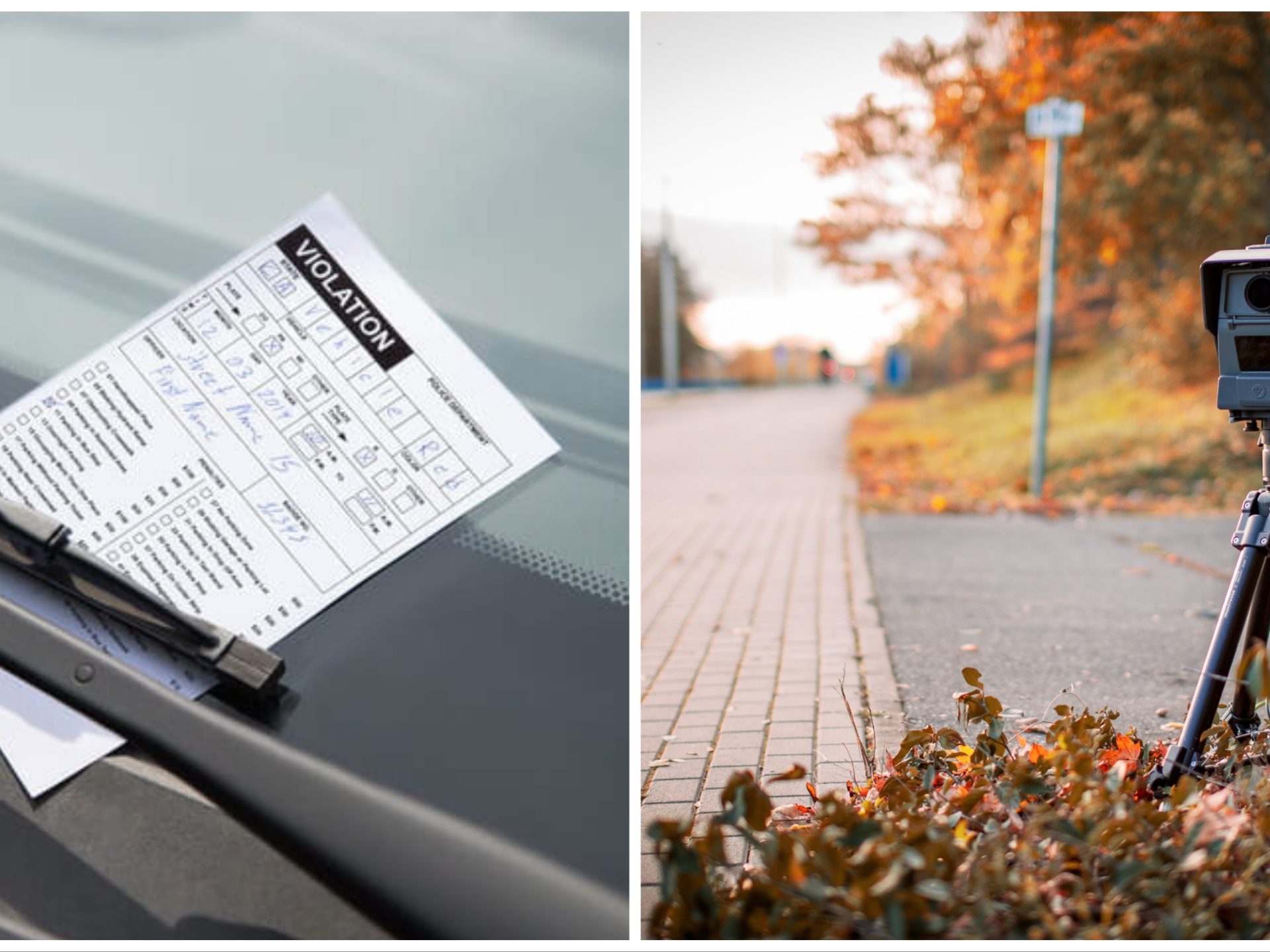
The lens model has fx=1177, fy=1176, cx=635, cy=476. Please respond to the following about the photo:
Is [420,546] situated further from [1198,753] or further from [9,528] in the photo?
[1198,753]

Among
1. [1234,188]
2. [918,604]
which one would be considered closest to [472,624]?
[918,604]

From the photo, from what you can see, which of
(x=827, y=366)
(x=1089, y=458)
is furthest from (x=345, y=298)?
(x=827, y=366)

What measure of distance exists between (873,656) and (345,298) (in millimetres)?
4127

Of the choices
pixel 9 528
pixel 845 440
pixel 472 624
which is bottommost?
pixel 845 440

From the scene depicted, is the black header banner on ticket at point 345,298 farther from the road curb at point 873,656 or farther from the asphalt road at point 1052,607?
the asphalt road at point 1052,607

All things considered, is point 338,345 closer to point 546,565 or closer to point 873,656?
point 546,565

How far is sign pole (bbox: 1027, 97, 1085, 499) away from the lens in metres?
10.2

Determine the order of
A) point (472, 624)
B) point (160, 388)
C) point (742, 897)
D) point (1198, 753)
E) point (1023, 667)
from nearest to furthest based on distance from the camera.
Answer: point (472, 624)
point (160, 388)
point (742, 897)
point (1198, 753)
point (1023, 667)

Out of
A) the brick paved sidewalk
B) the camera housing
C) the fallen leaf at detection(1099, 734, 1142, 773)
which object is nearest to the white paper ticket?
the brick paved sidewalk

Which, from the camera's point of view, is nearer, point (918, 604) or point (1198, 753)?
point (1198, 753)

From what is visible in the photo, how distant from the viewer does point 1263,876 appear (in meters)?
2.14

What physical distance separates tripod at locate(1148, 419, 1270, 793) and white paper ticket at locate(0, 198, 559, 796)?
1797mm

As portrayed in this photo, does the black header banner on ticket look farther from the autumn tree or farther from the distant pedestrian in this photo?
the distant pedestrian

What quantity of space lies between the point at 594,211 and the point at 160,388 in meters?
0.66
